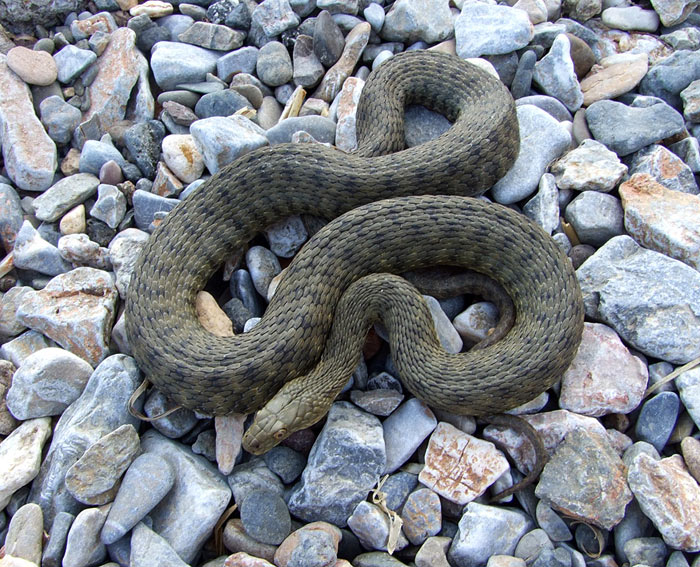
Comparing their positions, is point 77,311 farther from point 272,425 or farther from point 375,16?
point 375,16

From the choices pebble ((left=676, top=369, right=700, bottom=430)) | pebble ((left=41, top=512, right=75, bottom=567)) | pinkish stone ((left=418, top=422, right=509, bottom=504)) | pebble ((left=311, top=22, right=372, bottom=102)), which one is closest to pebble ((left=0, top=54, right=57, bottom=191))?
pebble ((left=311, top=22, right=372, bottom=102))

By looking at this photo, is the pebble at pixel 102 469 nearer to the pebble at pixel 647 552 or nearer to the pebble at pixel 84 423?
the pebble at pixel 84 423

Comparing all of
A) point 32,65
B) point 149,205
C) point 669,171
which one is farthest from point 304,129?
point 669,171

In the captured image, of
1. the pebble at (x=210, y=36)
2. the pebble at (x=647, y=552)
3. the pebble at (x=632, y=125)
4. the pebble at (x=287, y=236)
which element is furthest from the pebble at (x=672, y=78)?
the pebble at (x=210, y=36)

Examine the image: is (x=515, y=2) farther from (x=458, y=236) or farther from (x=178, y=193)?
(x=178, y=193)

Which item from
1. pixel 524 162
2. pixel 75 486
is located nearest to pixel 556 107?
pixel 524 162

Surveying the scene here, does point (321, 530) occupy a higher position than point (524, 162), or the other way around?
point (524, 162)
